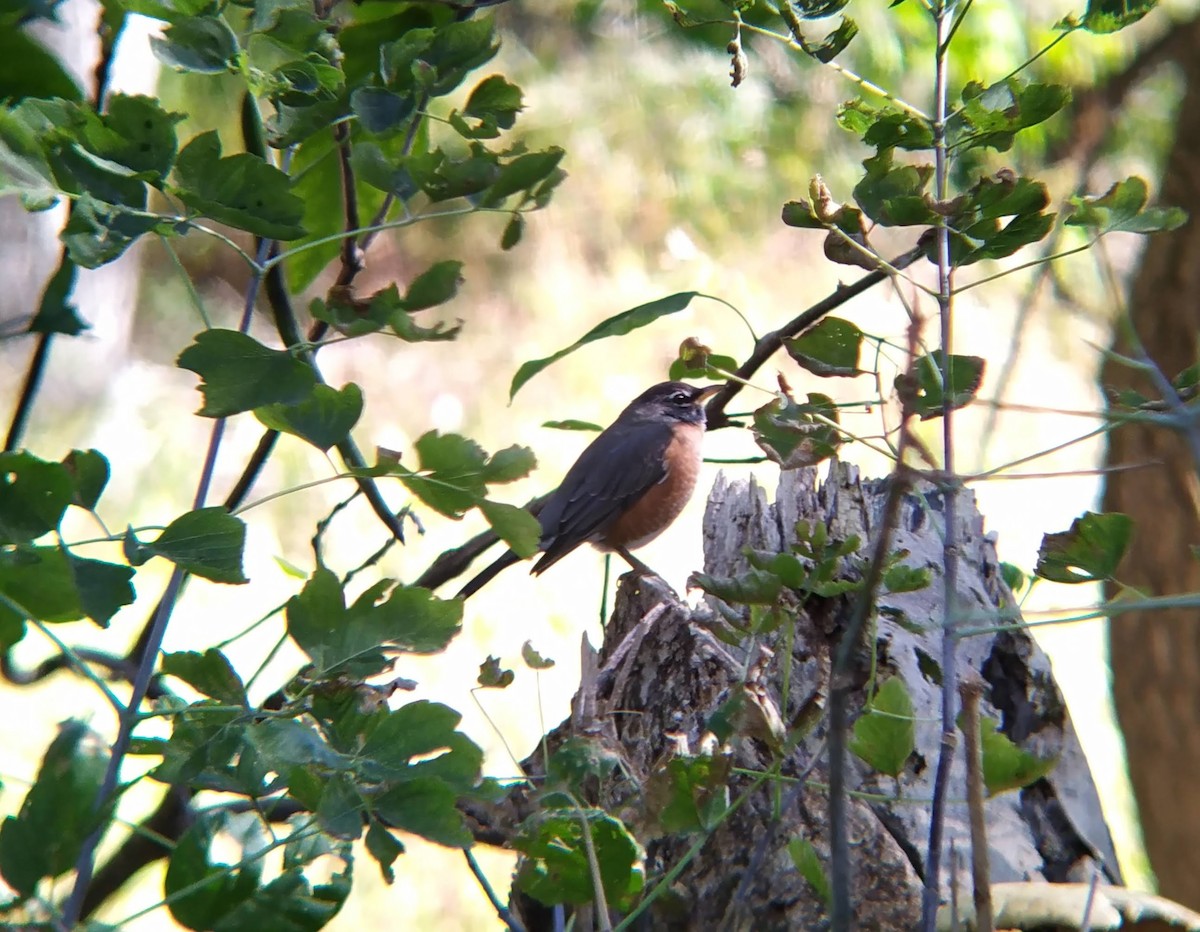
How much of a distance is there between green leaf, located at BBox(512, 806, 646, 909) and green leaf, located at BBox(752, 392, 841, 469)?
15.2 inches

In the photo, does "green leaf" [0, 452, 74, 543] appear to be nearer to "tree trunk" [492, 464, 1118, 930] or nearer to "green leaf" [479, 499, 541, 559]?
"green leaf" [479, 499, 541, 559]

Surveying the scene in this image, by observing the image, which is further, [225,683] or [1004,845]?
[1004,845]

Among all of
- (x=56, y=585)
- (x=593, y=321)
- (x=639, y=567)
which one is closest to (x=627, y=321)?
(x=56, y=585)

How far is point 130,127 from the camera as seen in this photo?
2.91 ft

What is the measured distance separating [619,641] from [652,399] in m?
2.21

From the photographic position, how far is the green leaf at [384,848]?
95 cm

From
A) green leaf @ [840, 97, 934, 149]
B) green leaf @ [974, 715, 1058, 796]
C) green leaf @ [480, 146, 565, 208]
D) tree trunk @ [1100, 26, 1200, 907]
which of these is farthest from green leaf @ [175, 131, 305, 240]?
tree trunk @ [1100, 26, 1200, 907]

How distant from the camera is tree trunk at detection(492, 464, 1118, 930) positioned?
5.00 feet

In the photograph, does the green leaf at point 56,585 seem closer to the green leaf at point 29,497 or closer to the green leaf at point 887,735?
the green leaf at point 29,497

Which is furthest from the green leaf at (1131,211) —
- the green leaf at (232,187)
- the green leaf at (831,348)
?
the green leaf at (232,187)

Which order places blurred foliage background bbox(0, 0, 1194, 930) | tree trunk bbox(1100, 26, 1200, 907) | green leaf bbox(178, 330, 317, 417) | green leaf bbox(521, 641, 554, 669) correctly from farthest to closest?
blurred foliage background bbox(0, 0, 1194, 930)
tree trunk bbox(1100, 26, 1200, 907)
green leaf bbox(521, 641, 554, 669)
green leaf bbox(178, 330, 317, 417)

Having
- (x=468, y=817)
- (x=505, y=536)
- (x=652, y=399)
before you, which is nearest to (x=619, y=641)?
(x=468, y=817)

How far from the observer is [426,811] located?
91 cm

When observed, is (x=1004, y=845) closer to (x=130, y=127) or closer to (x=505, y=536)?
(x=505, y=536)
